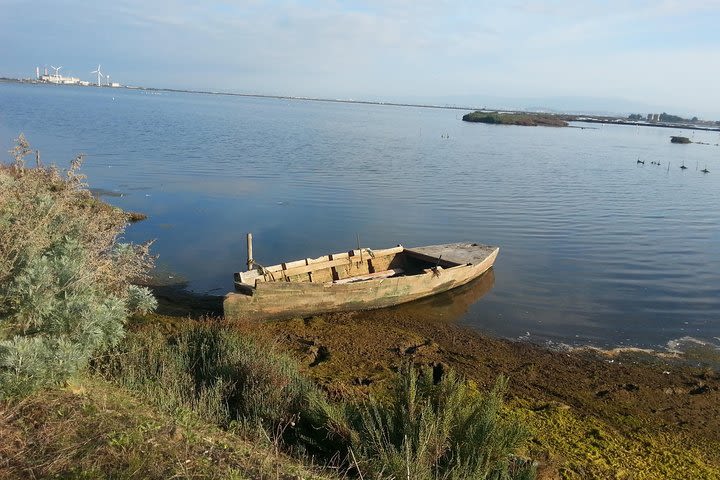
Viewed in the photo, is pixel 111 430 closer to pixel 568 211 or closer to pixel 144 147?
pixel 568 211

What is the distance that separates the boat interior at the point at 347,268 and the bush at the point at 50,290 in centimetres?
402

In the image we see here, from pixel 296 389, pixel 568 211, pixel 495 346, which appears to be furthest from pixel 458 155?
pixel 296 389

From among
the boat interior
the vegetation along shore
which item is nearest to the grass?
the vegetation along shore

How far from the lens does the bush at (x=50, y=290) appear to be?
5.33 metres

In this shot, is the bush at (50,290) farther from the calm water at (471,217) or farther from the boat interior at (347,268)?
the calm water at (471,217)

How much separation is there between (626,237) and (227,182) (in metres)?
18.4

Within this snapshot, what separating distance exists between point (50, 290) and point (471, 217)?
61.4ft

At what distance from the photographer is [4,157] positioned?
27.4m

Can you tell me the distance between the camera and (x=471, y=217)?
904 inches

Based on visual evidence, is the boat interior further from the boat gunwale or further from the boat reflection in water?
the boat reflection in water

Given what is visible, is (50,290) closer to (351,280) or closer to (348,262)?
(351,280)

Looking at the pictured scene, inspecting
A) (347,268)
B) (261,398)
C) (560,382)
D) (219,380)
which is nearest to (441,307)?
(347,268)

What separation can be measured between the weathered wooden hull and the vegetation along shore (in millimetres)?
607

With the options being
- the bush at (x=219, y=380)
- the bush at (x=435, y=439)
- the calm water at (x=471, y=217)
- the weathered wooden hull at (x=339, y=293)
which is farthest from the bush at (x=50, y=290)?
the calm water at (x=471, y=217)
